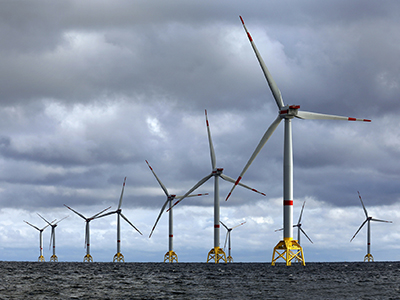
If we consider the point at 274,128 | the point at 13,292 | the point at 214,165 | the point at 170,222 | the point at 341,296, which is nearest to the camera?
the point at 341,296

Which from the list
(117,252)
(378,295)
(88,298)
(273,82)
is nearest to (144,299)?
(88,298)

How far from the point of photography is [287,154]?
69.6 metres

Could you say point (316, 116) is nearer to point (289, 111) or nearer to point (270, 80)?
point (289, 111)

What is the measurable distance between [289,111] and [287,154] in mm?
6759

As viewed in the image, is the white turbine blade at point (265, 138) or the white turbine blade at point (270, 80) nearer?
the white turbine blade at point (265, 138)

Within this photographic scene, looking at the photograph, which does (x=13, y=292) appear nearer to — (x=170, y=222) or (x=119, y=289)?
(x=119, y=289)

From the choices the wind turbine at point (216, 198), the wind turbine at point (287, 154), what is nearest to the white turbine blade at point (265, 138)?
the wind turbine at point (287, 154)

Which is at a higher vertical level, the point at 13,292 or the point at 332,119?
the point at 332,119

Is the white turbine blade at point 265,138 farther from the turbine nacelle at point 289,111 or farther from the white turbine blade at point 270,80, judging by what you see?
the white turbine blade at point 270,80

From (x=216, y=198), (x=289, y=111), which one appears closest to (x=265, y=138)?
(x=289, y=111)

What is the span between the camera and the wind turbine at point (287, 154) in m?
68.1

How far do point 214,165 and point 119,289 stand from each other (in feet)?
265

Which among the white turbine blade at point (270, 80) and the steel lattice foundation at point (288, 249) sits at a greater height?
the white turbine blade at point (270, 80)

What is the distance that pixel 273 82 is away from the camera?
7931cm
